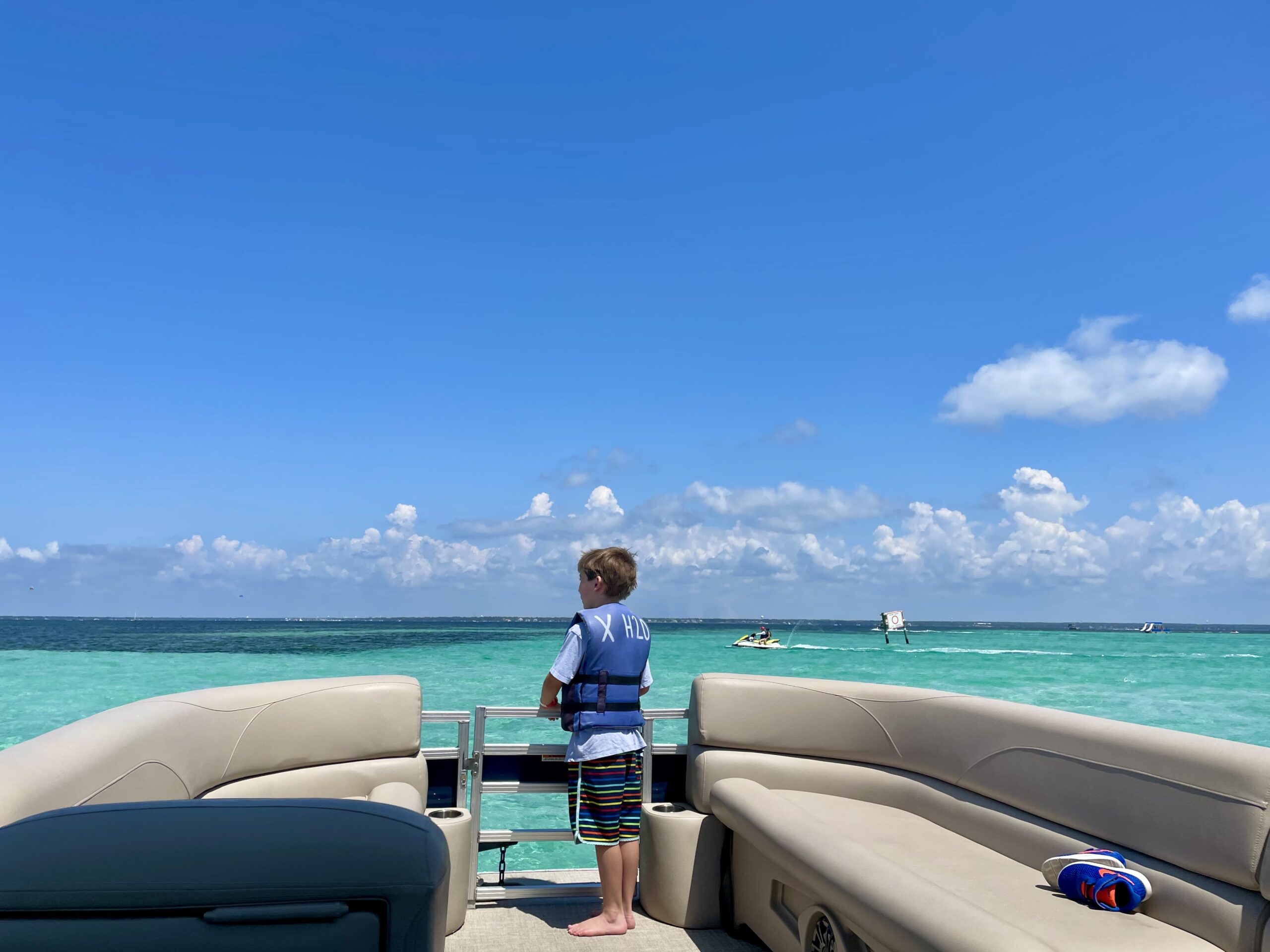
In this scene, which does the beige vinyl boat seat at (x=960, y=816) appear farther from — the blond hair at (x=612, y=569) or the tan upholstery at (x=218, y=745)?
the tan upholstery at (x=218, y=745)

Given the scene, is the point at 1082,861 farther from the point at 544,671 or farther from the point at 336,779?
the point at 544,671

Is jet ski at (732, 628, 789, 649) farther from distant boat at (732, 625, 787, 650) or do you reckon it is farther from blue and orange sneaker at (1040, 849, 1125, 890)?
blue and orange sneaker at (1040, 849, 1125, 890)

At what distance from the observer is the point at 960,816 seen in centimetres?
293

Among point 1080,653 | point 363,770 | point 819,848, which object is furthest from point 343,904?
point 1080,653

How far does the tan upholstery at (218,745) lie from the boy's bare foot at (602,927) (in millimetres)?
815

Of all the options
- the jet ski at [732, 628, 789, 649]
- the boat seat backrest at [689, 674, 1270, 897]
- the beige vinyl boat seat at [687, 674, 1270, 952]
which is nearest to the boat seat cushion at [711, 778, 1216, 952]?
the beige vinyl boat seat at [687, 674, 1270, 952]

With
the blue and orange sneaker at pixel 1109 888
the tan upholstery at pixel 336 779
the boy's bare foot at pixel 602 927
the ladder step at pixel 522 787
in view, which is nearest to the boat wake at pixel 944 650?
the ladder step at pixel 522 787

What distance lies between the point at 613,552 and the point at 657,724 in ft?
42.8

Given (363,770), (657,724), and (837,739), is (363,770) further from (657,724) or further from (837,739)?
(657,724)

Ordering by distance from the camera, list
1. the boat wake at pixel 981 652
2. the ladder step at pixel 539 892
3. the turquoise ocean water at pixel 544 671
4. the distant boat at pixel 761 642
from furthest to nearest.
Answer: the distant boat at pixel 761 642
the boat wake at pixel 981 652
the turquoise ocean water at pixel 544 671
the ladder step at pixel 539 892

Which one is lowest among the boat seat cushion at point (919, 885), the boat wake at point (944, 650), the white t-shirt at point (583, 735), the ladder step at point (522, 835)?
the boat wake at point (944, 650)

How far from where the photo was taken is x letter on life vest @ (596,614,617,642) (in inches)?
121

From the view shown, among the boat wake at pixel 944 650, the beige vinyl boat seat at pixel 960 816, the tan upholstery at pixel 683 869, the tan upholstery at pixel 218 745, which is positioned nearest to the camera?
the tan upholstery at pixel 218 745

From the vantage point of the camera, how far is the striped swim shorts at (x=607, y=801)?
10.1 feet
